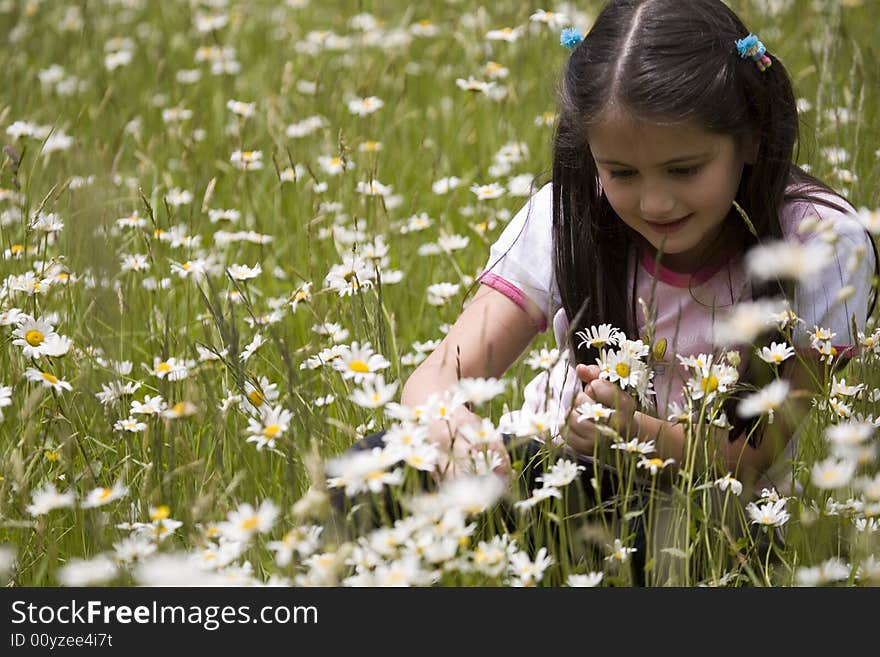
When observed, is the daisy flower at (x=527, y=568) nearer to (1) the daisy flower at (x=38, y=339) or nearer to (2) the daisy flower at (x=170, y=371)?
(2) the daisy flower at (x=170, y=371)

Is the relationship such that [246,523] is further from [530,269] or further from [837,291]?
[837,291]

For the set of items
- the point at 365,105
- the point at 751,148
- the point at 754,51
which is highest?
the point at 365,105

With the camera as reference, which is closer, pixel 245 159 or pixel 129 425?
pixel 129 425

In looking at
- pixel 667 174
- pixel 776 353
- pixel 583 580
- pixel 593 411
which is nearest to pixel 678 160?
pixel 667 174

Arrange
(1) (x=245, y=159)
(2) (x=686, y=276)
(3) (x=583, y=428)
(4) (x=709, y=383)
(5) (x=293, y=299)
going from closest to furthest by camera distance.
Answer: (4) (x=709, y=383), (3) (x=583, y=428), (2) (x=686, y=276), (5) (x=293, y=299), (1) (x=245, y=159)

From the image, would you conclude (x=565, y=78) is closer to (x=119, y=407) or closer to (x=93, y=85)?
(x=119, y=407)

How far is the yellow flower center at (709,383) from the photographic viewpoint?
1.43 metres

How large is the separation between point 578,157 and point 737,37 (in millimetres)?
275

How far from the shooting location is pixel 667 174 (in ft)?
5.48

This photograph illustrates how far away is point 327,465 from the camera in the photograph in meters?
1.53

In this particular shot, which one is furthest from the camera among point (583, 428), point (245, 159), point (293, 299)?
point (245, 159)

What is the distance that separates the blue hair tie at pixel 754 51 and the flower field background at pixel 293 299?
1.07 ft

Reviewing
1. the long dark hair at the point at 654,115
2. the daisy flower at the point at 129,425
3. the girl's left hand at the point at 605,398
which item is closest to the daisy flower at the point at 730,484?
the girl's left hand at the point at 605,398
